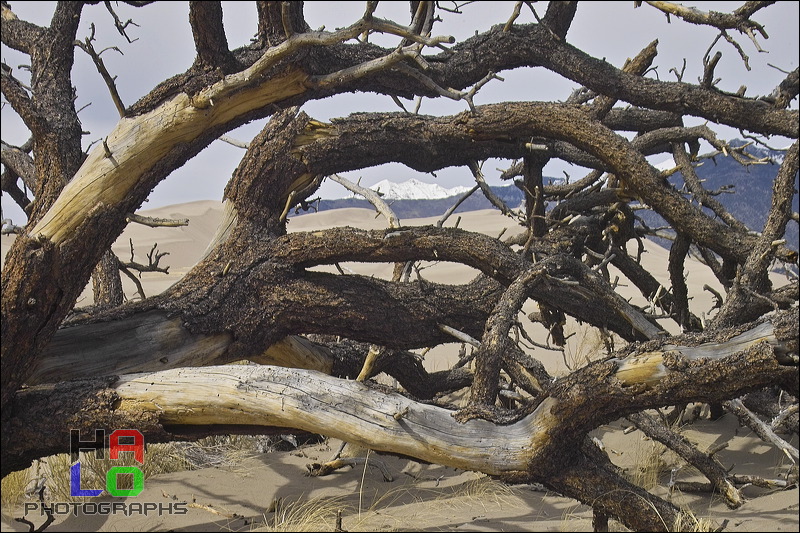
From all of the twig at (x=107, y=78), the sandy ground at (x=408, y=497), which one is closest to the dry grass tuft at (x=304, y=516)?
the sandy ground at (x=408, y=497)

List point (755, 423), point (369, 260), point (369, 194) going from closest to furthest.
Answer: point (755, 423) → point (369, 260) → point (369, 194)

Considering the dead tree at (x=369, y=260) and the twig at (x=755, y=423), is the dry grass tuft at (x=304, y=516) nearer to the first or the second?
the dead tree at (x=369, y=260)

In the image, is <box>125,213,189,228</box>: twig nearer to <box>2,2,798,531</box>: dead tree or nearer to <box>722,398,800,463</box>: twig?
<box>2,2,798,531</box>: dead tree

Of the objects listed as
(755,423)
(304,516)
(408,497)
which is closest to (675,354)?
(755,423)

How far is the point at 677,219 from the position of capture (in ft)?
13.6

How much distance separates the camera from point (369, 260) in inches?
162

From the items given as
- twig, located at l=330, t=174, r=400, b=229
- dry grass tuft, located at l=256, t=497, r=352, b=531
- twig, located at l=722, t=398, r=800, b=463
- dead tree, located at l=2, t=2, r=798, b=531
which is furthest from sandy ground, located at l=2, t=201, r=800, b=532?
twig, located at l=330, t=174, r=400, b=229

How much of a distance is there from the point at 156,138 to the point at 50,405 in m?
1.37

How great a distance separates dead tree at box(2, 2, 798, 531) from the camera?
2.86 metres

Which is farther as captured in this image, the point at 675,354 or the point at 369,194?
the point at 369,194

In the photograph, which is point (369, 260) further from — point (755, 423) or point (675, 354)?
point (755, 423)

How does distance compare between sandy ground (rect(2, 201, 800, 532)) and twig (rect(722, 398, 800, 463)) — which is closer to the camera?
sandy ground (rect(2, 201, 800, 532))

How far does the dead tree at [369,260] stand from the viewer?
2857mm

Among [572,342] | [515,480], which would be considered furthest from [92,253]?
[572,342]
